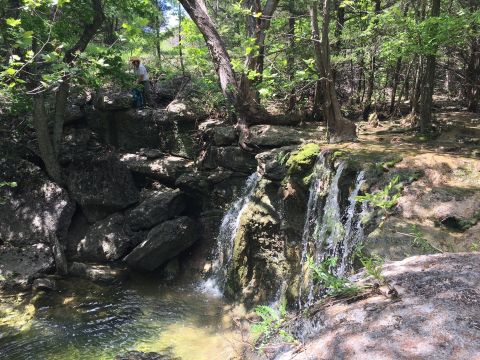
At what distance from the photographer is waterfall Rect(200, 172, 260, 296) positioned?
932cm

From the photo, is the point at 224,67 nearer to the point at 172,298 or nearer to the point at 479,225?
the point at 172,298

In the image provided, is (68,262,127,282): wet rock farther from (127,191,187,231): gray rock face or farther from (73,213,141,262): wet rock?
(127,191,187,231): gray rock face

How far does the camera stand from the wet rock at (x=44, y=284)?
898 cm

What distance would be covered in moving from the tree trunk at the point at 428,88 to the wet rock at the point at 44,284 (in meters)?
8.95

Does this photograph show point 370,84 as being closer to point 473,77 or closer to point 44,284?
point 473,77

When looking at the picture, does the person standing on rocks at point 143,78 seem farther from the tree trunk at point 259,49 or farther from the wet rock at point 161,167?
the tree trunk at point 259,49

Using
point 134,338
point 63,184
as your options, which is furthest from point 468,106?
point 63,184

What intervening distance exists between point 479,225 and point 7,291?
9.18 metres

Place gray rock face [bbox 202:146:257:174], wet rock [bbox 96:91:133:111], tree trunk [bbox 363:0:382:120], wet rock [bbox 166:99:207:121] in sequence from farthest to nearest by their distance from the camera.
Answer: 1. wet rock [bbox 96:91:133:111]
2. wet rock [bbox 166:99:207:121]
3. tree trunk [bbox 363:0:382:120]
4. gray rock face [bbox 202:146:257:174]

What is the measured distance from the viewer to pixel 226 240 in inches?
384

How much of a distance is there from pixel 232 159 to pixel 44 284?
520 cm

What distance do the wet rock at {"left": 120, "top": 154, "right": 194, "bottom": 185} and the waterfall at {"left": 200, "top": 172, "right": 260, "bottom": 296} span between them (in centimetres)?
211

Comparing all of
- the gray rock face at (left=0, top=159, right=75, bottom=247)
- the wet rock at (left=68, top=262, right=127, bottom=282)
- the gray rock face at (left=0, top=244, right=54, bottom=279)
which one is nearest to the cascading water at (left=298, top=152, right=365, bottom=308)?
the wet rock at (left=68, top=262, right=127, bottom=282)

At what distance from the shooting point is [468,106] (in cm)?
1064
